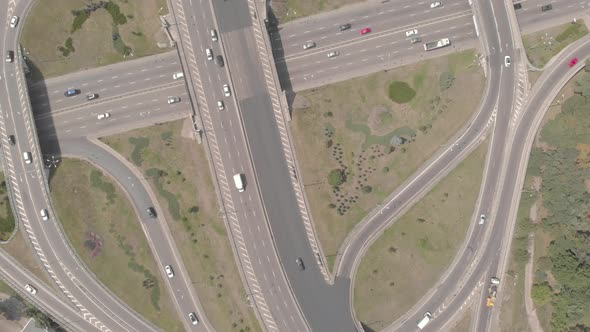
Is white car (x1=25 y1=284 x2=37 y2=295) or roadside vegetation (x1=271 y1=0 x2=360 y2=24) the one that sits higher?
roadside vegetation (x1=271 y1=0 x2=360 y2=24)

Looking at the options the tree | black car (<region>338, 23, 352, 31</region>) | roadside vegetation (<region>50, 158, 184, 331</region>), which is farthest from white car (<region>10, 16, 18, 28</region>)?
the tree

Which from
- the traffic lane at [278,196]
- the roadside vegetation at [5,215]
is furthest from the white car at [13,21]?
the traffic lane at [278,196]

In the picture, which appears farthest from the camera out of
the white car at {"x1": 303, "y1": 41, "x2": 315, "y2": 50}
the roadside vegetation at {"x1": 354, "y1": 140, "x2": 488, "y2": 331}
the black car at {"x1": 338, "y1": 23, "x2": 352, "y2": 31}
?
the black car at {"x1": 338, "y1": 23, "x2": 352, "y2": 31}

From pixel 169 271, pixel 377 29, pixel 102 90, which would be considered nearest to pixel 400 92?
pixel 377 29

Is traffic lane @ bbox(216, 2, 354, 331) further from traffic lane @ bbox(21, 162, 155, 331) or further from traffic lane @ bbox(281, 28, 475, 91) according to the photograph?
traffic lane @ bbox(21, 162, 155, 331)

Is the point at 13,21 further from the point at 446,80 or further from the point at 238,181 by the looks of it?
the point at 446,80

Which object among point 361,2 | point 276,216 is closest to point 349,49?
point 361,2

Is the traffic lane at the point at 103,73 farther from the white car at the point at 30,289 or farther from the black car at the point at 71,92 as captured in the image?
the white car at the point at 30,289

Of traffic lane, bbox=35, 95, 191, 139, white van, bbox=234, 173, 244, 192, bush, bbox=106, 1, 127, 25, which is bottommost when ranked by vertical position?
white van, bbox=234, 173, 244, 192
